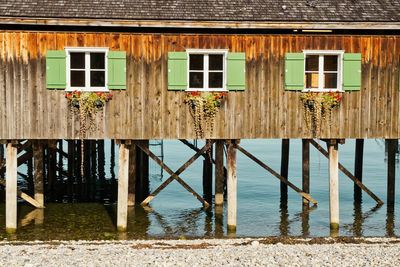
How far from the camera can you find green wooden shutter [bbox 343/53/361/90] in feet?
50.7

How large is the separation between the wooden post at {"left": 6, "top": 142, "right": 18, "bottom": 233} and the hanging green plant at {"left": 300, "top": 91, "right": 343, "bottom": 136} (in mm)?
8729

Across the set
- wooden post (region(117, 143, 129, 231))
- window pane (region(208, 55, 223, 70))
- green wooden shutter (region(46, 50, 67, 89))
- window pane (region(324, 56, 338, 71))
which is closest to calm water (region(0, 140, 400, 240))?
wooden post (region(117, 143, 129, 231))

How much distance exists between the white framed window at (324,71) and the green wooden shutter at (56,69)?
6933 mm

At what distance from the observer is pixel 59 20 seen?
47.2ft

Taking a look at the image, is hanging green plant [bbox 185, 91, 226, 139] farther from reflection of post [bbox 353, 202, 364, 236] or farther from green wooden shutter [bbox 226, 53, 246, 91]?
reflection of post [bbox 353, 202, 364, 236]

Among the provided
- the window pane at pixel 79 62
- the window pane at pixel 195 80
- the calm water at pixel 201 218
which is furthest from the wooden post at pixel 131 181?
the window pane at pixel 79 62

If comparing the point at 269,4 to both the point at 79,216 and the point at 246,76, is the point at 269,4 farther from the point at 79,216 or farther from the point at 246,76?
the point at 79,216

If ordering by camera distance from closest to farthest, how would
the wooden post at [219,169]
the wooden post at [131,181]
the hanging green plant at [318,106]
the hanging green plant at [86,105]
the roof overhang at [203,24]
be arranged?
the roof overhang at [203,24] < the hanging green plant at [86,105] < the hanging green plant at [318,106] < the wooden post at [219,169] < the wooden post at [131,181]

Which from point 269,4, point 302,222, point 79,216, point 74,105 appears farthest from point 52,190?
point 269,4

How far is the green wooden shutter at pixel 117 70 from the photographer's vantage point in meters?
15.0

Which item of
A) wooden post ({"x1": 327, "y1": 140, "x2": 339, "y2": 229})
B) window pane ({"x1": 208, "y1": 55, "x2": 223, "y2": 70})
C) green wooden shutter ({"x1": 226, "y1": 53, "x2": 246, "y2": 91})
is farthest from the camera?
window pane ({"x1": 208, "y1": 55, "x2": 223, "y2": 70})

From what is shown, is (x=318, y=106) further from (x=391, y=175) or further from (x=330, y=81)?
(x=391, y=175)

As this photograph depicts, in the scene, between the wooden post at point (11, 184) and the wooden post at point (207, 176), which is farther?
the wooden post at point (207, 176)

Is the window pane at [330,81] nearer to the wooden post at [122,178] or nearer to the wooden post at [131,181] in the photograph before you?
the wooden post at [122,178]
